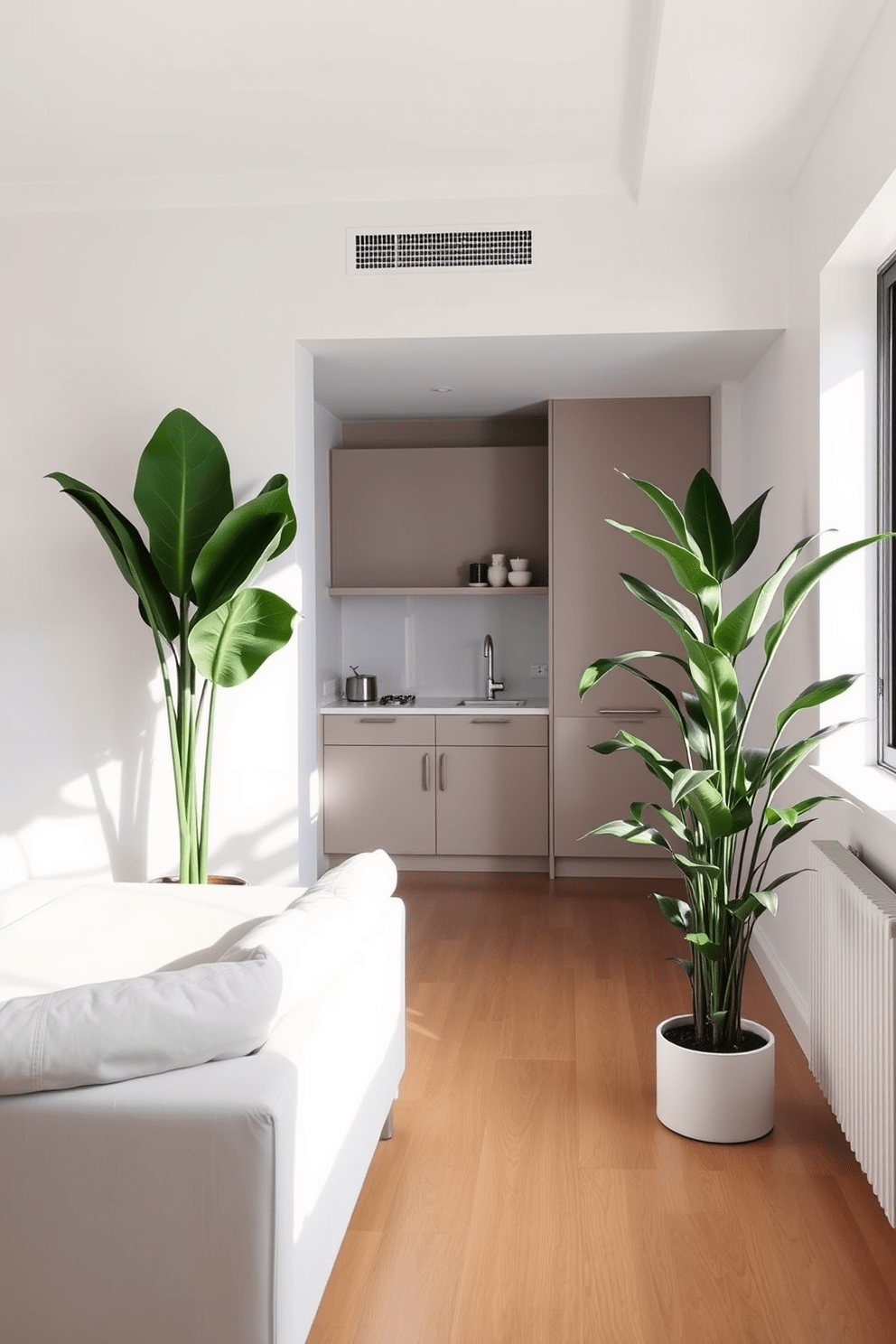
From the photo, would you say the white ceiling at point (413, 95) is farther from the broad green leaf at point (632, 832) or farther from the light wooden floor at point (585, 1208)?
the light wooden floor at point (585, 1208)

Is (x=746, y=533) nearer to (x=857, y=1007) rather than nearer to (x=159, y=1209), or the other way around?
(x=857, y=1007)

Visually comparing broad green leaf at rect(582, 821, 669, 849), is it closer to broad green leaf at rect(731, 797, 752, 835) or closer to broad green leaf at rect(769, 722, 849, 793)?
broad green leaf at rect(731, 797, 752, 835)

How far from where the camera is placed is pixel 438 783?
17.5 ft

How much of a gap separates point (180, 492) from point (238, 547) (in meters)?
0.31

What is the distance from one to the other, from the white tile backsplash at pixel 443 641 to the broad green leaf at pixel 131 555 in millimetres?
2243

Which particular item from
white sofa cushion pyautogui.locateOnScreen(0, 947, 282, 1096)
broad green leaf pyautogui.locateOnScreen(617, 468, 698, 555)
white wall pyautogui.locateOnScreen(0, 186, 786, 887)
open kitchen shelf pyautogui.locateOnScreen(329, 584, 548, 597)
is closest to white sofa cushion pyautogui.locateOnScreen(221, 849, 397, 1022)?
white sofa cushion pyautogui.locateOnScreen(0, 947, 282, 1096)

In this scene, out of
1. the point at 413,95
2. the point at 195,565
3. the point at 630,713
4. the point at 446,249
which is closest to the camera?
the point at 413,95

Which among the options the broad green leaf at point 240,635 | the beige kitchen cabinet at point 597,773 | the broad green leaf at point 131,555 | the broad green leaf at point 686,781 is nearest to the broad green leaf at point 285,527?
the broad green leaf at point 240,635

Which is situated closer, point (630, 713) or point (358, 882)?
point (358, 882)

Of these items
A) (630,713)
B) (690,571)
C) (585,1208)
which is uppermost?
(690,571)

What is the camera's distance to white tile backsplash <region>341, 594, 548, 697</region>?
5918mm

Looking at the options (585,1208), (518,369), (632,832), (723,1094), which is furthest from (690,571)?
(518,369)

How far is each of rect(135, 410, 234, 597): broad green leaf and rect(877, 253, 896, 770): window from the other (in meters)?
2.05

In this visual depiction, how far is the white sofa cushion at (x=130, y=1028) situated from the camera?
154 cm
